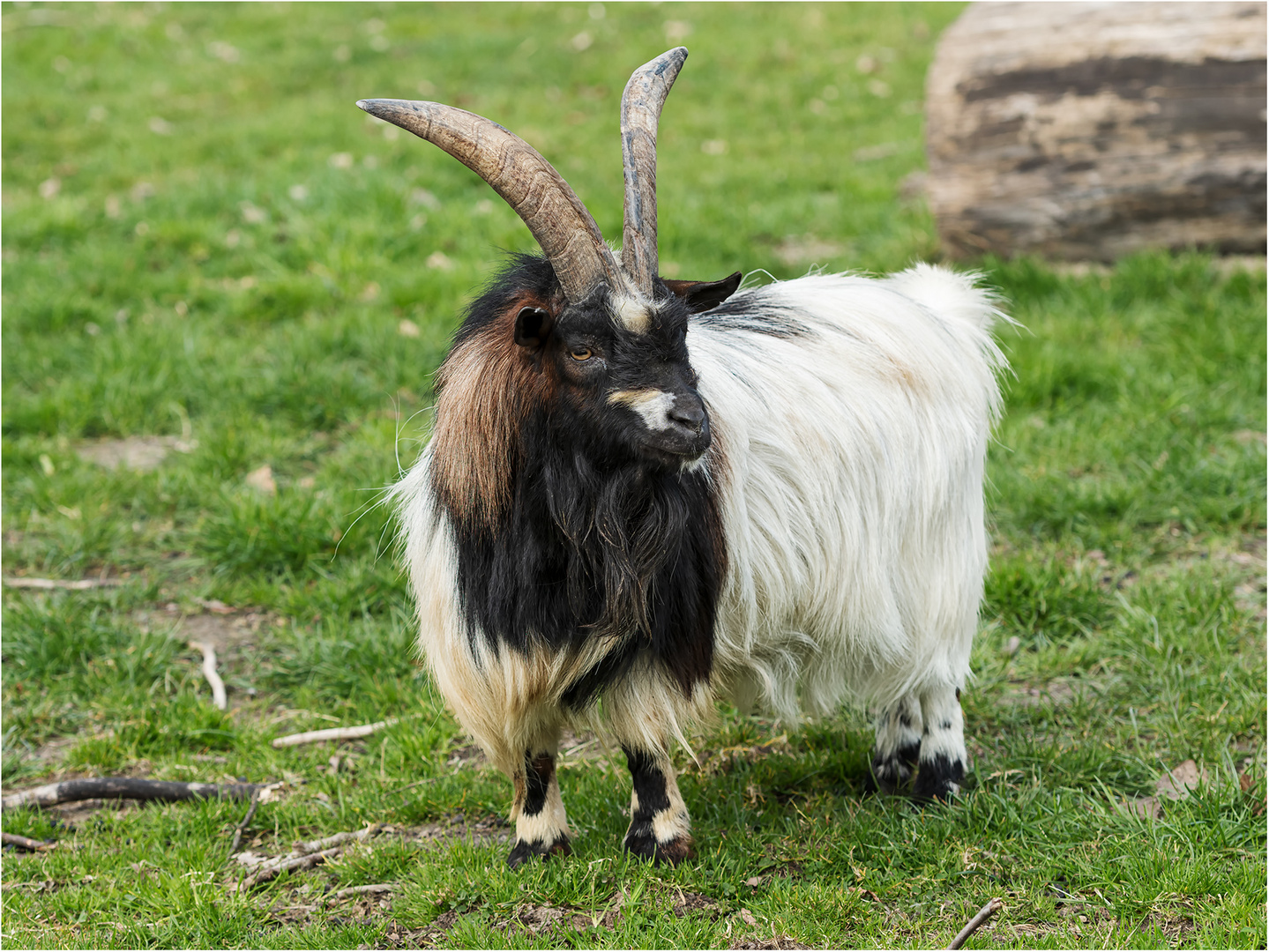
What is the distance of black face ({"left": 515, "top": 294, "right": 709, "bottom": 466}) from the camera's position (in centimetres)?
268

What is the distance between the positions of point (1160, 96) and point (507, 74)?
606cm

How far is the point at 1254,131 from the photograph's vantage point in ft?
21.0

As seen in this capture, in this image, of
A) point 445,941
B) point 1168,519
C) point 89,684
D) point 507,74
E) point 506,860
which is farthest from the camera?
point 507,74

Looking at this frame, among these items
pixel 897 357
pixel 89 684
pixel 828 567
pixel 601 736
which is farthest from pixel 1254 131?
pixel 89 684

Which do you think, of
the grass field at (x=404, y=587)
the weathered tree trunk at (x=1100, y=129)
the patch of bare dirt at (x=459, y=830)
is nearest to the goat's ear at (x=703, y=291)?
the grass field at (x=404, y=587)

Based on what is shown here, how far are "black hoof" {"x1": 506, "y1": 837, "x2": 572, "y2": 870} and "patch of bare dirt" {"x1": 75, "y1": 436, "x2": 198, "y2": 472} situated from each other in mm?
3114

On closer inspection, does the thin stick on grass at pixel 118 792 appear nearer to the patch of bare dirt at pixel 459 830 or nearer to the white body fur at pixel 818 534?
the patch of bare dirt at pixel 459 830

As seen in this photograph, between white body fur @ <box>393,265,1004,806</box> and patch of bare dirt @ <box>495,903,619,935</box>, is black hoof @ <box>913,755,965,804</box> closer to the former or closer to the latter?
white body fur @ <box>393,265,1004,806</box>

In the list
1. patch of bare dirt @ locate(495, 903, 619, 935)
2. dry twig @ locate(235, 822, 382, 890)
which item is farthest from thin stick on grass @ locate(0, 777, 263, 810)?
patch of bare dirt @ locate(495, 903, 619, 935)

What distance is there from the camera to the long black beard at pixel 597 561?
2.87 meters

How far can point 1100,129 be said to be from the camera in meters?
6.64

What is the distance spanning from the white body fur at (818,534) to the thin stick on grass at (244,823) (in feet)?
2.97

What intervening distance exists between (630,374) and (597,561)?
49 centimetres

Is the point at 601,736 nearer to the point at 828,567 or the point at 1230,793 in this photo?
the point at 828,567
